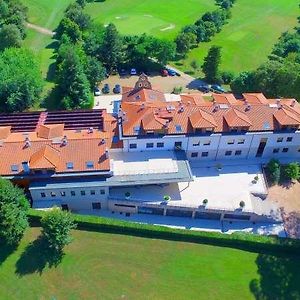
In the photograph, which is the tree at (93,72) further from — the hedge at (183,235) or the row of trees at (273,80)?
the hedge at (183,235)

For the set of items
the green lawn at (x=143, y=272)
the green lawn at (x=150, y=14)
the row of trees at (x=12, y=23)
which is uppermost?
the row of trees at (x=12, y=23)

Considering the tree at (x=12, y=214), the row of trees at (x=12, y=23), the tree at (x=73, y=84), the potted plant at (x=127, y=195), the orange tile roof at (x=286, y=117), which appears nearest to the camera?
the tree at (x=12, y=214)

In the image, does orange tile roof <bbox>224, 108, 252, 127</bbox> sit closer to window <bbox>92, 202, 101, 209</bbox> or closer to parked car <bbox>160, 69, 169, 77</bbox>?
window <bbox>92, 202, 101, 209</bbox>

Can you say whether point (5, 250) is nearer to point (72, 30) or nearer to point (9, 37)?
point (9, 37)

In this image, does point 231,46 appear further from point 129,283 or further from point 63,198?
point 129,283

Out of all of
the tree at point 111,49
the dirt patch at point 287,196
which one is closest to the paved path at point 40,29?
the tree at point 111,49
